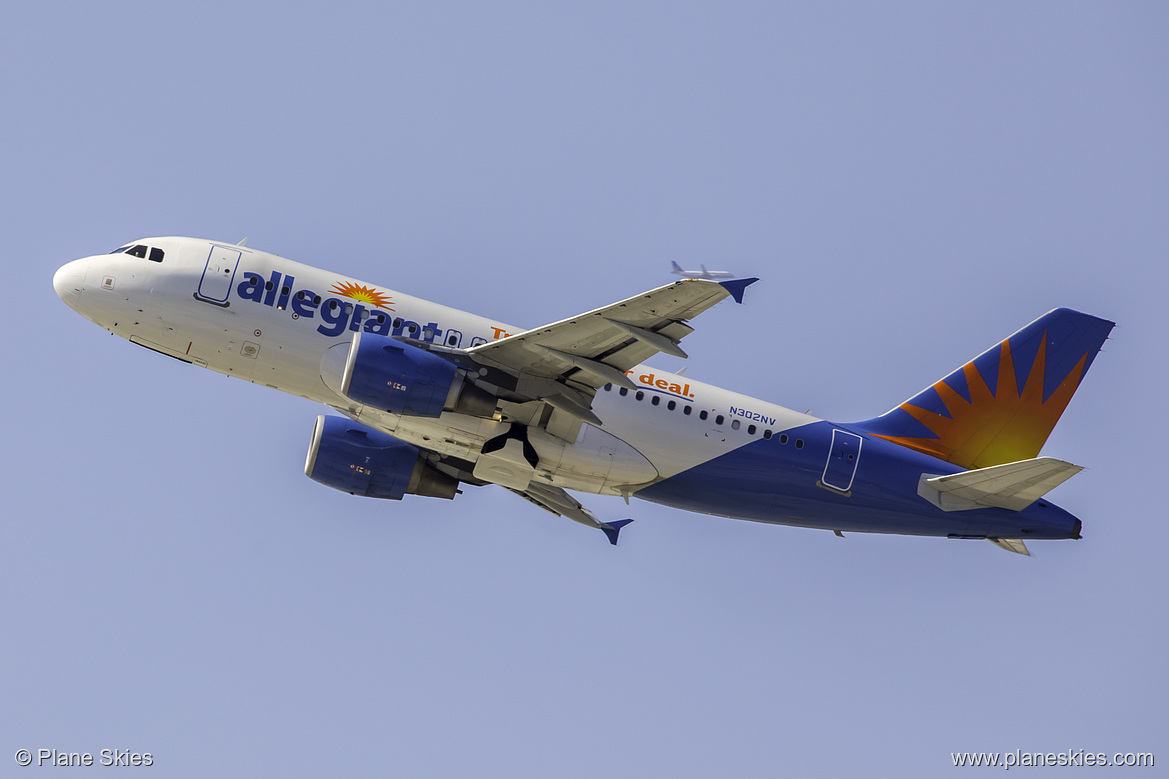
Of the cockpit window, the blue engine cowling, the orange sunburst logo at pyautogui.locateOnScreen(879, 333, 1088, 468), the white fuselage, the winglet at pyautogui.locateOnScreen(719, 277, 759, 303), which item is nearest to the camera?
the winglet at pyautogui.locateOnScreen(719, 277, 759, 303)

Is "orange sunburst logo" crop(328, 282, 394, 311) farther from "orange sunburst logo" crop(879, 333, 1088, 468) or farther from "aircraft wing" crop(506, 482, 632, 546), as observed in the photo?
"orange sunburst logo" crop(879, 333, 1088, 468)

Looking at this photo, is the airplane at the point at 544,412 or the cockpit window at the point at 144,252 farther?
the cockpit window at the point at 144,252

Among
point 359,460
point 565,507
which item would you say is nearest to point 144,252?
point 359,460

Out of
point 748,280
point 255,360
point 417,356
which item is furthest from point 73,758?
point 748,280

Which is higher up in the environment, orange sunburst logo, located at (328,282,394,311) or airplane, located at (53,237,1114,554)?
orange sunburst logo, located at (328,282,394,311)

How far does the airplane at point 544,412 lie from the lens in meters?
28.3

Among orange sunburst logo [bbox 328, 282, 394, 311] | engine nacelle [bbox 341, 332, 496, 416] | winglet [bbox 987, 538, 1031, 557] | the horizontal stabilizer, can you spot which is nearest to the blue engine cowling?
engine nacelle [bbox 341, 332, 496, 416]

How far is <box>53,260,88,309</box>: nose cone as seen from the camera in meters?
29.8

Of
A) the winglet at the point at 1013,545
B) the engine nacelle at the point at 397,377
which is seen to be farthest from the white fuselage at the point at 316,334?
the winglet at the point at 1013,545

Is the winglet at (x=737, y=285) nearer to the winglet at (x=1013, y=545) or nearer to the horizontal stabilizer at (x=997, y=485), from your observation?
the horizontal stabilizer at (x=997, y=485)

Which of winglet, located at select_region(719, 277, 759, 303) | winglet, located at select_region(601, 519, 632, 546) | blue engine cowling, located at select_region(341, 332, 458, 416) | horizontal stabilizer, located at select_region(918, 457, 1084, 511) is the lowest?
winglet, located at select_region(601, 519, 632, 546)

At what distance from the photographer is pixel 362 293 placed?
30.2 meters

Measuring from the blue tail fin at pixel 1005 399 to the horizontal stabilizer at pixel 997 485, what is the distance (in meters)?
1.55

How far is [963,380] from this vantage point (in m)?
35.3
